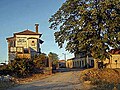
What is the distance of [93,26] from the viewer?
3678 centimetres

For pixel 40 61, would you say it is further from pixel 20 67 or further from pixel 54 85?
pixel 54 85

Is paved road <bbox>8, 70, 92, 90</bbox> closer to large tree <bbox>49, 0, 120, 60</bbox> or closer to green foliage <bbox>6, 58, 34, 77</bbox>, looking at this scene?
green foliage <bbox>6, 58, 34, 77</bbox>

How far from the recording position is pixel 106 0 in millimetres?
35625

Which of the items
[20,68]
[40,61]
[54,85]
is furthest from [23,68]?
[54,85]

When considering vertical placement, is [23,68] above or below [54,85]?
above

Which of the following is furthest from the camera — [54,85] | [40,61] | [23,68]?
[40,61]

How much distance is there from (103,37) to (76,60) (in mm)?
49315

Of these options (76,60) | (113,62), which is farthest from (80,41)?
(76,60)

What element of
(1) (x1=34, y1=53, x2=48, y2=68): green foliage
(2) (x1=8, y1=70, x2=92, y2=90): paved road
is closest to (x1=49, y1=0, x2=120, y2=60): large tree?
(1) (x1=34, y1=53, x2=48, y2=68): green foliage

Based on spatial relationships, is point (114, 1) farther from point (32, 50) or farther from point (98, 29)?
point (32, 50)

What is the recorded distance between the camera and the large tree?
117 feet

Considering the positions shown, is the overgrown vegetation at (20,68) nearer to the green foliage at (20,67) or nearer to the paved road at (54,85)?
the green foliage at (20,67)

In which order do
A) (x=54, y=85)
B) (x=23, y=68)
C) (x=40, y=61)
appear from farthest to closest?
(x=40, y=61), (x=23, y=68), (x=54, y=85)

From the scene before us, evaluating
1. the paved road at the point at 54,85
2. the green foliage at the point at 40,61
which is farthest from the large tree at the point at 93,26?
the paved road at the point at 54,85
